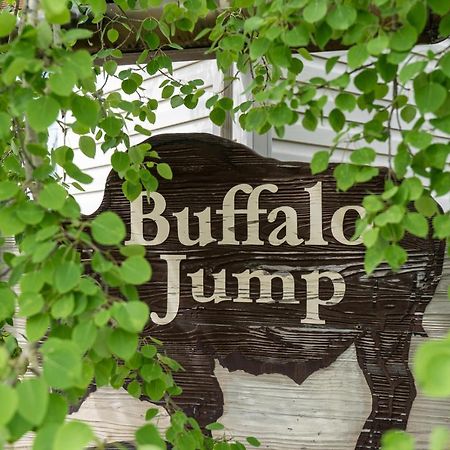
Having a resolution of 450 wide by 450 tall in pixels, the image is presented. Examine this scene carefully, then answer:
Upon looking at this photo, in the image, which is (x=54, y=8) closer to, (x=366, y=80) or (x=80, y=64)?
(x=80, y=64)

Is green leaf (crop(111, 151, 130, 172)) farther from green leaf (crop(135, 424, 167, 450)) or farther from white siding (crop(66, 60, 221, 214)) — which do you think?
white siding (crop(66, 60, 221, 214))

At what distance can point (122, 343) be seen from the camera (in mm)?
558

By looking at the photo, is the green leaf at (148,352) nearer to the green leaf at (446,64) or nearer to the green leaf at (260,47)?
→ the green leaf at (260,47)

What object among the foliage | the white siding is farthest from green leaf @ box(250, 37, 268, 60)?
the white siding

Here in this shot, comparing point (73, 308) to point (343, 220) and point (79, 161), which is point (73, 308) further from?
point (79, 161)

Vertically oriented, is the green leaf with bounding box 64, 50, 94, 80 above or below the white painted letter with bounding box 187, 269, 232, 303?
above

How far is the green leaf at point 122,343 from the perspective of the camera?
554 mm

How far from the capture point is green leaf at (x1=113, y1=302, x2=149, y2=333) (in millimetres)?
531

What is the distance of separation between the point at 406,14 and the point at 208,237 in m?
0.73

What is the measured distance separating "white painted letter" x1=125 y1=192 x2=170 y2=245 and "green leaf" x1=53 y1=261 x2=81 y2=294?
0.72m

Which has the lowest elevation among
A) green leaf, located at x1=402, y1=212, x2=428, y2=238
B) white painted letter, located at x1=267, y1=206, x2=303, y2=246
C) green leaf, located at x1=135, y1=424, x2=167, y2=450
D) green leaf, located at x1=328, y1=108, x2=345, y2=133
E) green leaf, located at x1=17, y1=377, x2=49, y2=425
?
green leaf, located at x1=135, y1=424, x2=167, y2=450

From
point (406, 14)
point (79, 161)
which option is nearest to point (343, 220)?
point (406, 14)

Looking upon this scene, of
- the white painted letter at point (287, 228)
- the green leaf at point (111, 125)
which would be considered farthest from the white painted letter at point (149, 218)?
the green leaf at point (111, 125)

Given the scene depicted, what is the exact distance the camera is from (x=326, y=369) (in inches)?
46.7
